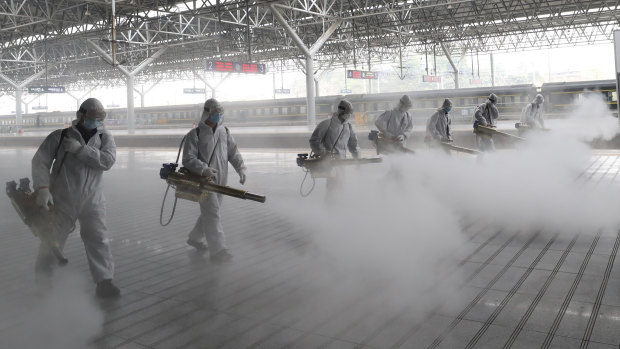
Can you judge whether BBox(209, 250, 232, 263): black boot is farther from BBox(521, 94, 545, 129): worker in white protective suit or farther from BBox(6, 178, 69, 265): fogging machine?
BBox(521, 94, 545, 129): worker in white protective suit

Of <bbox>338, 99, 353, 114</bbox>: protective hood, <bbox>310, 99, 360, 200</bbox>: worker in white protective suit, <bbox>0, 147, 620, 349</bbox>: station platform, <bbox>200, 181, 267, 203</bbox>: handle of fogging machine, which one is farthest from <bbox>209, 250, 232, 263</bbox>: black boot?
<bbox>338, 99, 353, 114</bbox>: protective hood

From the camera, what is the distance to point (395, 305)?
13.0 feet

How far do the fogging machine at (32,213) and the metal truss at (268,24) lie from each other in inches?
548

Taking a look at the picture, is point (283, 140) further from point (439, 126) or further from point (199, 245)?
point (199, 245)

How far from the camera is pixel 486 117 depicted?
1130cm

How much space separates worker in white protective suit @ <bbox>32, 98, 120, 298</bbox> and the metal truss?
13768 mm

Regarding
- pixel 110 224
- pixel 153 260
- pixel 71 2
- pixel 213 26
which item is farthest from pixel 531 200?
pixel 213 26

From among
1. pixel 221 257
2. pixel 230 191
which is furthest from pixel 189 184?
pixel 221 257

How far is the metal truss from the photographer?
23.1 meters

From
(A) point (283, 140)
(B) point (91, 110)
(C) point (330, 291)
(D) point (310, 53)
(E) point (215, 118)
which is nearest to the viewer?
(B) point (91, 110)

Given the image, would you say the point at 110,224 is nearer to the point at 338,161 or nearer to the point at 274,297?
the point at 338,161

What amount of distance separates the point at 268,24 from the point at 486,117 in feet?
59.0

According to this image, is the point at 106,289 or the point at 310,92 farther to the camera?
the point at 310,92

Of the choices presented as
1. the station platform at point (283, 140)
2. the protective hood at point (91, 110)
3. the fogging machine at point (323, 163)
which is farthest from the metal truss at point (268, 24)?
the protective hood at point (91, 110)
